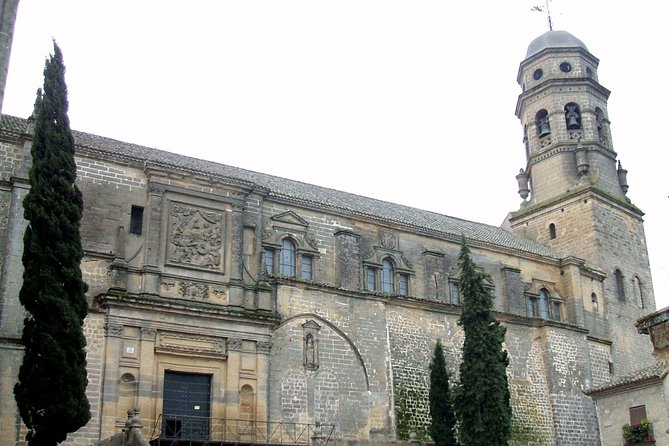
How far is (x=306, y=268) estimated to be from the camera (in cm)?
2889

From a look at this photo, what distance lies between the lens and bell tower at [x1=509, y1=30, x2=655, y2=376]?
38.2 metres

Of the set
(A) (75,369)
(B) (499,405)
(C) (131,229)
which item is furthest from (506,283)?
(A) (75,369)

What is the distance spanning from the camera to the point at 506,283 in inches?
1337

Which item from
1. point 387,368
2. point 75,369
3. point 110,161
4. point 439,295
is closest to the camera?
point 75,369

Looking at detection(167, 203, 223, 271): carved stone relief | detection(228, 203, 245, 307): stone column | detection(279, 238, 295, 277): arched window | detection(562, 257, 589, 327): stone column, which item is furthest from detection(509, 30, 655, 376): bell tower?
detection(167, 203, 223, 271): carved stone relief

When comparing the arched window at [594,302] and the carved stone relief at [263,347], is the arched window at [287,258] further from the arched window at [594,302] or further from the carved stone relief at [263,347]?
the arched window at [594,302]

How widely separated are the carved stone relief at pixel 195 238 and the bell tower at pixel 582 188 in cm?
1848

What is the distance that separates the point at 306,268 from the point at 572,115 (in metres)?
19.5

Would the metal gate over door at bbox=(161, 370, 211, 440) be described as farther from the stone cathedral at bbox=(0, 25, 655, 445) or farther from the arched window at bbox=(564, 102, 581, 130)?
the arched window at bbox=(564, 102, 581, 130)

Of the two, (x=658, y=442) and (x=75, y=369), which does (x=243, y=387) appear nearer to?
(x=75, y=369)

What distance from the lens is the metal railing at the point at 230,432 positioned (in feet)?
75.8

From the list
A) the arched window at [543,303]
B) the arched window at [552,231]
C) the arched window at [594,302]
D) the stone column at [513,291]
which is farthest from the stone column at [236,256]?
the arched window at [552,231]

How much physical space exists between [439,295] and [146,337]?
41.9 feet

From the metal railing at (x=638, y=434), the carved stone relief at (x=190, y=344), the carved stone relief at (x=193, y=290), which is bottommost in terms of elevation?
the metal railing at (x=638, y=434)
